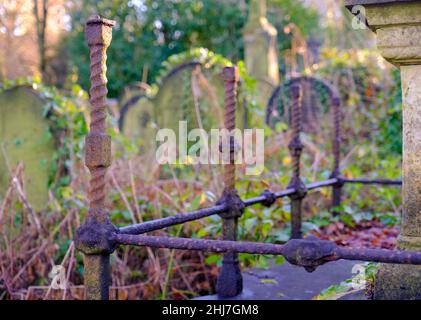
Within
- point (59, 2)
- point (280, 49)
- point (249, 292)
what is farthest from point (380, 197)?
point (59, 2)

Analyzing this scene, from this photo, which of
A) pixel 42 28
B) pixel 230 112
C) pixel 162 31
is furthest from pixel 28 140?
pixel 42 28

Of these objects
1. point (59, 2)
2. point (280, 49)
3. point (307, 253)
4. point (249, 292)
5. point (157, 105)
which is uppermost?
point (59, 2)

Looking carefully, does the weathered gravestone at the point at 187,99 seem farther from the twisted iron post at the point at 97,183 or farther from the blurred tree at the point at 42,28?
the blurred tree at the point at 42,28

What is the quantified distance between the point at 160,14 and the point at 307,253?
1534 cm

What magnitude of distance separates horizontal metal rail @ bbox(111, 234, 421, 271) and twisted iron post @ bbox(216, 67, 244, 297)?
1187mm

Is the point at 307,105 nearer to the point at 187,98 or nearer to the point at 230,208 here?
the point at 187,98

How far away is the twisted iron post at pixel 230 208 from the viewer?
125 inches

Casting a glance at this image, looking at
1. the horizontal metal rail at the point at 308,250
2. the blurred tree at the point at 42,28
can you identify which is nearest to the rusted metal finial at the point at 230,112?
the horizontal metal rail at the point at 308,250

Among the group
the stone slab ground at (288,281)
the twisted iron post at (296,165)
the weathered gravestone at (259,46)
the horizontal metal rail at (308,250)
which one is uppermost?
the weathered gravestone at (259,46)

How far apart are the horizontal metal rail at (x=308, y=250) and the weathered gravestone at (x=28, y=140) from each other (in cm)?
375

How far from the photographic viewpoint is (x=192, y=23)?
16.5 meters

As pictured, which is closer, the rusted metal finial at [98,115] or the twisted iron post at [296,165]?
the rusted metal finial at [98,115]

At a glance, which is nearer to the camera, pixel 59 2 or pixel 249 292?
pixel 249 292
